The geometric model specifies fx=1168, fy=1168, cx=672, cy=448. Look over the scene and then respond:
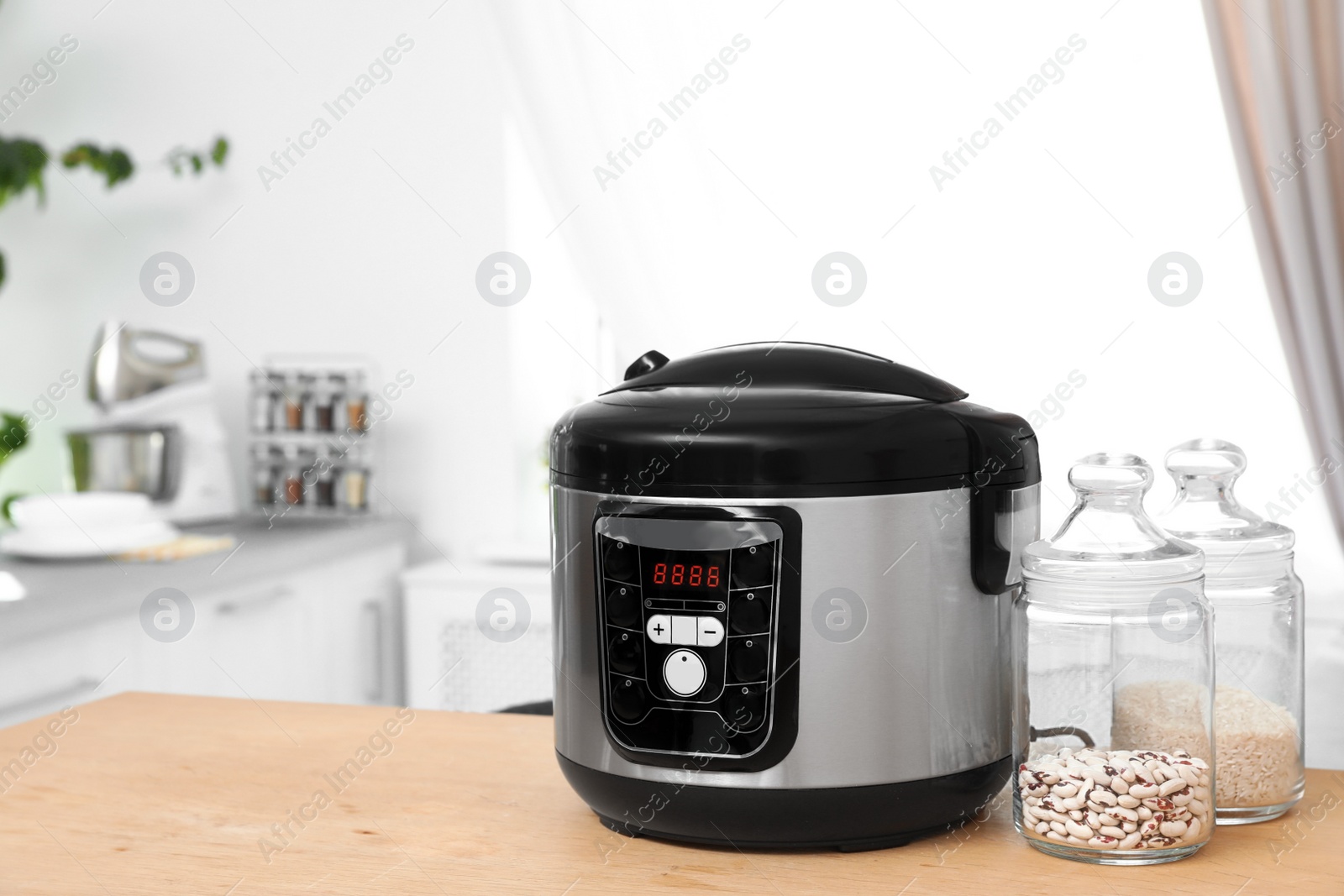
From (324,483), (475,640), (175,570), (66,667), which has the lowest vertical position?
(475,640)

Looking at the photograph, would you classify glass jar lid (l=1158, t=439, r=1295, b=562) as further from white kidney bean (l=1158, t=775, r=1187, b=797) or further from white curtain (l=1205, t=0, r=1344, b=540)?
white curtain (l=1205, t=0, r=1344, b=540)

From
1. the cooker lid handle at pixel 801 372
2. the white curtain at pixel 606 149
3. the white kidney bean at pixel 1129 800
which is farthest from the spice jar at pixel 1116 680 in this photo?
the white curtain at pixel 606 149

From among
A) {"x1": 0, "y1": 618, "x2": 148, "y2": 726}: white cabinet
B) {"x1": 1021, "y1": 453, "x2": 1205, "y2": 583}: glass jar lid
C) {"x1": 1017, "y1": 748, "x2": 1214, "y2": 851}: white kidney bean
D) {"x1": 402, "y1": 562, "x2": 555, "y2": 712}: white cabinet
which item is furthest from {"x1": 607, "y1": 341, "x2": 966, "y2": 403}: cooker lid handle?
{"x1": 402, "y1": 562, "x2": 555, "y2": 712}: white cabinet

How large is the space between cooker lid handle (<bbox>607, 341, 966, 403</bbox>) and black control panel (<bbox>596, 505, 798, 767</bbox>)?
118 mm

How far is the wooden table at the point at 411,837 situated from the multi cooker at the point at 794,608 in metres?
0.04

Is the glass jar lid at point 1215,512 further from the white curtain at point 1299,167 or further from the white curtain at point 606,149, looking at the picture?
the white curtain at point 606,149

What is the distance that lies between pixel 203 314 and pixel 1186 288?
7.14ft

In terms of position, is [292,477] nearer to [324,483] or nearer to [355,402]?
[324,483]

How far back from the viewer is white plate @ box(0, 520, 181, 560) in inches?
84.2

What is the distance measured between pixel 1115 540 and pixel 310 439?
212cm

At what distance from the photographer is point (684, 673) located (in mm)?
718

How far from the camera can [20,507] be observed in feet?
7.27

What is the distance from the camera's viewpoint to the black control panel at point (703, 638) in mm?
703

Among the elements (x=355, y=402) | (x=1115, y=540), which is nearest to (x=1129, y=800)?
(x=1115, y=540)
